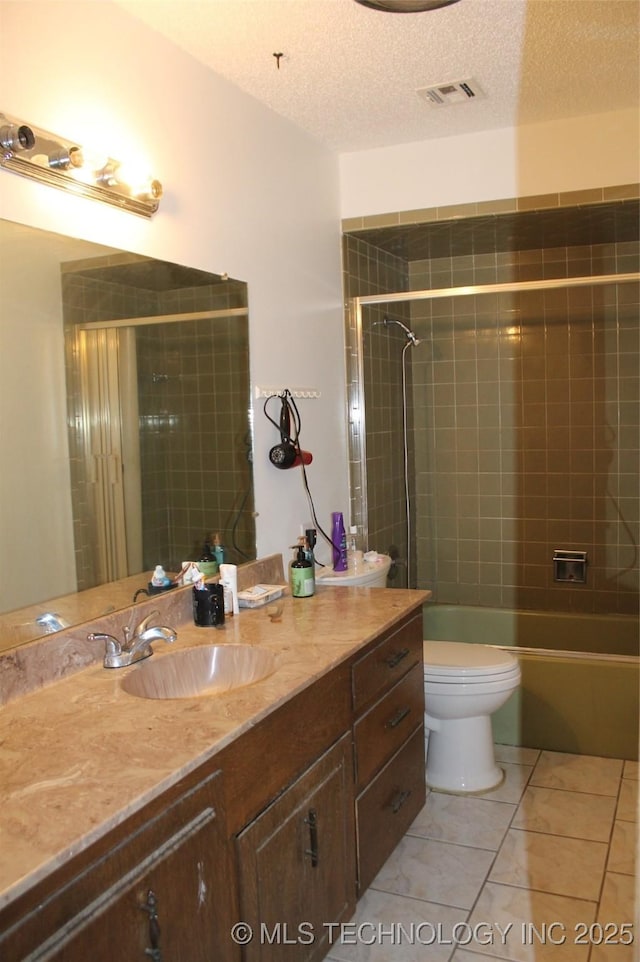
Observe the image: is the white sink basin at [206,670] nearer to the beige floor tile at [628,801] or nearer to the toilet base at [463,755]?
the toilet base at [463,755]

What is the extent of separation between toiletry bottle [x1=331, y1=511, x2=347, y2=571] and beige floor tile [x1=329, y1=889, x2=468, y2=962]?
117 centimetres

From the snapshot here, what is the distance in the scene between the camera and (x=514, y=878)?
2.36 m

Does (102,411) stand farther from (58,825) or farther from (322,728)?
(58,825)

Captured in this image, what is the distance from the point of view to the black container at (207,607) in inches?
87.2

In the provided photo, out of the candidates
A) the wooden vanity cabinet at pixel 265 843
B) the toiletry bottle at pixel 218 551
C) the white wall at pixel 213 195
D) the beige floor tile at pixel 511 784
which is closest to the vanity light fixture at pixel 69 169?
the white wall at pixel 213 195

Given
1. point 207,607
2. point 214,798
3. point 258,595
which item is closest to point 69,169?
point 207,607

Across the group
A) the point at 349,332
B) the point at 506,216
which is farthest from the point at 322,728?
the point at 506,216

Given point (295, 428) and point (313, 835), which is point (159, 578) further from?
point (295, 428)

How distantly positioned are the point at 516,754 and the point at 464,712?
1.50 ft

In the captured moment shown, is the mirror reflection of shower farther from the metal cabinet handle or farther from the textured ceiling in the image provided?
the metal cabinet handle

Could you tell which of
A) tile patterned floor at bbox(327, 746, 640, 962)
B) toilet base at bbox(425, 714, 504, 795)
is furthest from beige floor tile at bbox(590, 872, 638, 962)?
toilet base at bbox(425, 714, 504, 795)

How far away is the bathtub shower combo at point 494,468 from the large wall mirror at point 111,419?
108 centimetres

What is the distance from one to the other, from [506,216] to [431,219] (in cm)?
30

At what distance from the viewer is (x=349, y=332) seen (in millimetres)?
3455
